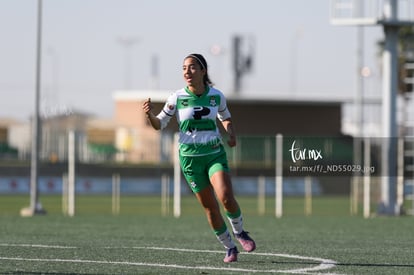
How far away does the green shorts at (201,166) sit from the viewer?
11812 millimetres

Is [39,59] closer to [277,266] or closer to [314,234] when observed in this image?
[314,234]

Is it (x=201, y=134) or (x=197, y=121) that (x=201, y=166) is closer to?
(x=201, y=134)

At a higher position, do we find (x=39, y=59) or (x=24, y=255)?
(x=39, y=59)

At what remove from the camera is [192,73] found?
11.8 metres

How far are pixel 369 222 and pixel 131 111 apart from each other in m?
58.4

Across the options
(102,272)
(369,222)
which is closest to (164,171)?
(369,222)

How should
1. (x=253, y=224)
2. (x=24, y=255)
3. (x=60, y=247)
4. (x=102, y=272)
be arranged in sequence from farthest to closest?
(x=253, y=224)
(x=60, y=247)
(x=24, y=255)
(x=102, y=272)

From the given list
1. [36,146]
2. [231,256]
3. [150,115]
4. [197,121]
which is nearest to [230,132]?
[197,121]

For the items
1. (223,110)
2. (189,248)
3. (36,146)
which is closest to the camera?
(223,110)

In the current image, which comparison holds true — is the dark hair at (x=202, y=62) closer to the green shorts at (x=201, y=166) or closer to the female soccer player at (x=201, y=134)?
the female soccer player at (x=201, y=134)

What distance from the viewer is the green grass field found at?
1114 centimetres

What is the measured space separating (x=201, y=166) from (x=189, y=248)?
2296 millimetres

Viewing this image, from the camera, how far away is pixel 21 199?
48.1 m

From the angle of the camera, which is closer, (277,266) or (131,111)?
→ (277,266)
